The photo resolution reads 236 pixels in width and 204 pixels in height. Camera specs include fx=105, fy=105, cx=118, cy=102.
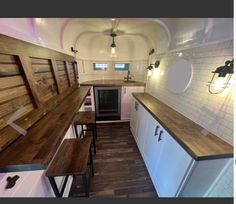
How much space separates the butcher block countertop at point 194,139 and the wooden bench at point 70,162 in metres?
0.88

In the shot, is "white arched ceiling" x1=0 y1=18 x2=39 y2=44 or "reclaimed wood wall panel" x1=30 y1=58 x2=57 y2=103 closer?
"white arched ceiling" x1=0 y1=18 x2=39 y2=44

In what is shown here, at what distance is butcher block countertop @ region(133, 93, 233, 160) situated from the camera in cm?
80

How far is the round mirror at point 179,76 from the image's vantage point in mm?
1313

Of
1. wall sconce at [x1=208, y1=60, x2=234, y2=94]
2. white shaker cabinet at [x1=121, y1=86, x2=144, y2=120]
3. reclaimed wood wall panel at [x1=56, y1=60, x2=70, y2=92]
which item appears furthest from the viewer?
white shaker cabinet at [x1=121, y1=86, x2=144, y2=120]

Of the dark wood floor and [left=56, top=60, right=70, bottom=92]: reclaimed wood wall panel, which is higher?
[left=56, top=60, right=70, bottom=92]: reclaimed wood wall panel

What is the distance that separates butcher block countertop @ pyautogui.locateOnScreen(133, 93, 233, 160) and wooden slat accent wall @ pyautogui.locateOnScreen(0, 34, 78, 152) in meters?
1.24

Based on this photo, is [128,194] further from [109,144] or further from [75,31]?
[75,31]

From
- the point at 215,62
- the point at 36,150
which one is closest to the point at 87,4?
the point at 36,150

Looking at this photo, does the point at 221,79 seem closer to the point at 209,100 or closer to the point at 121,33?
the point at 209,100

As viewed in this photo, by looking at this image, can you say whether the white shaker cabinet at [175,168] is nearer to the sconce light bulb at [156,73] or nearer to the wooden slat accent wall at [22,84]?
the sconce light bulb at [156,73]

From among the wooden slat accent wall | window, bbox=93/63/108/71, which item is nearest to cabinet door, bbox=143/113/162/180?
the wooden slat accent wall

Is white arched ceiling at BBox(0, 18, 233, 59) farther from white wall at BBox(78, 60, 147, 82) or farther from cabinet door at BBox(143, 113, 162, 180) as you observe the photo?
cabinet door at BBox(143, 113, 162, 180)

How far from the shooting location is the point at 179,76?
1453 millimetres

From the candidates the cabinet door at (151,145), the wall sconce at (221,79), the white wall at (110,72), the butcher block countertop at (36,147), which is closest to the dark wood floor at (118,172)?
the cabinet door at (151,145)
